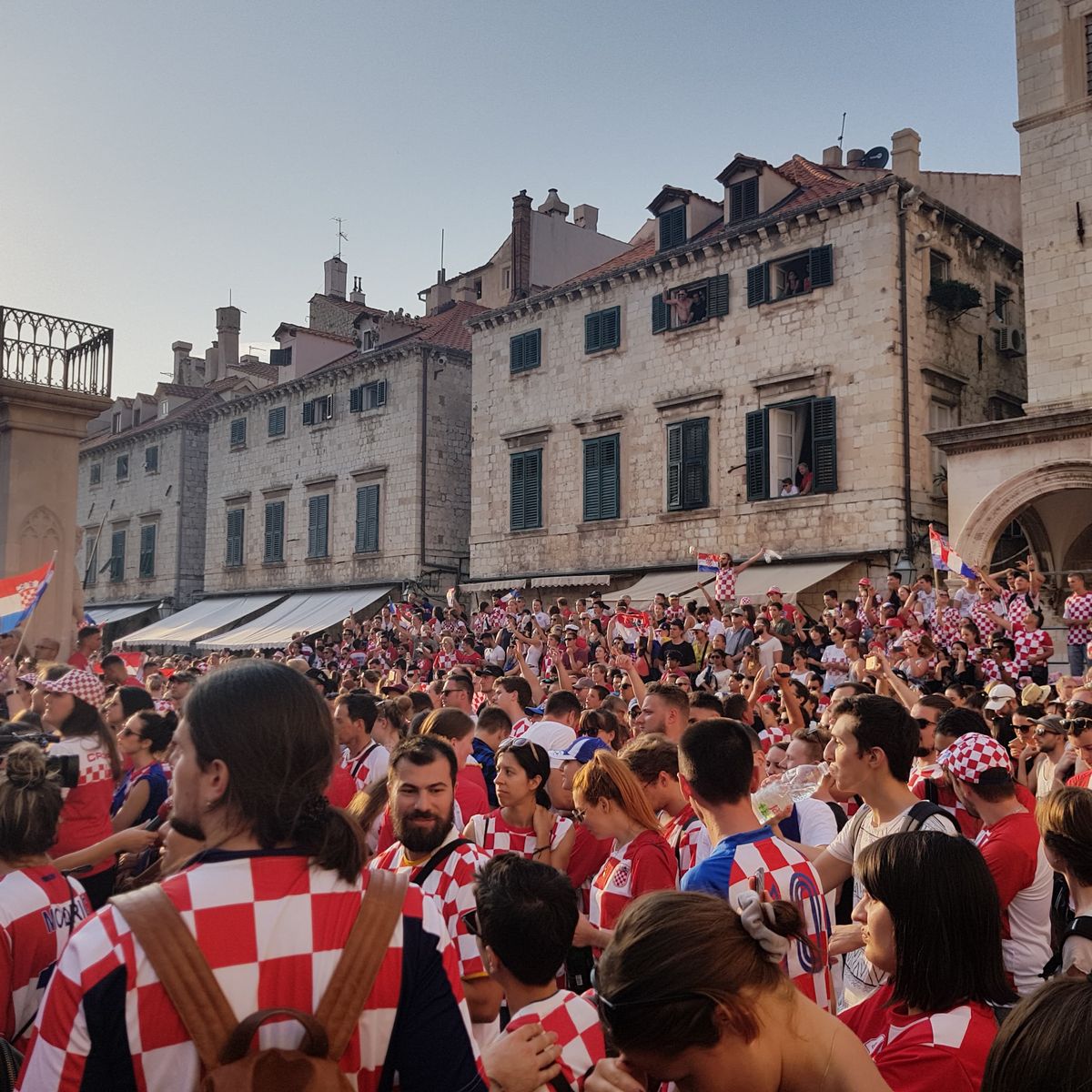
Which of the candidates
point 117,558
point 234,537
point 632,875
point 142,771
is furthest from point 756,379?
point 117,558

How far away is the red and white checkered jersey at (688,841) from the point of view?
416 centimetres

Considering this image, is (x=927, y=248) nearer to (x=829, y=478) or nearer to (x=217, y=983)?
(x=829, y=478)

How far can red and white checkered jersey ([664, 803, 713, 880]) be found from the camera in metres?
4.16

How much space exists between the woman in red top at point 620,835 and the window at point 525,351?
21354mm

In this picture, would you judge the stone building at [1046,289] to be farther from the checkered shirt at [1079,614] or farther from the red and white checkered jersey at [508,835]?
the red and white checkered jersey at [508,835]

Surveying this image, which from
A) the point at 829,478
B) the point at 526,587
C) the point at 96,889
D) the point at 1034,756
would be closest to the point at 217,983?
the point at 96,889

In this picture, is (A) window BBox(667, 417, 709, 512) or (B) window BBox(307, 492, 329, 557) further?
(B) window BBox(307, 492, 329, 557)

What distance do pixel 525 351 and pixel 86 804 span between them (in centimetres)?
2092

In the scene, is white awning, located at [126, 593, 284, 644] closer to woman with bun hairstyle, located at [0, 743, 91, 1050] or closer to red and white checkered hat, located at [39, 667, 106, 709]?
red and white checkered hat, located at [39, 667, 106, 709]

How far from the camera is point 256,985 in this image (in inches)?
69.4

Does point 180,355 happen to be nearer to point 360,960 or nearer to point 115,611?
point 115,611

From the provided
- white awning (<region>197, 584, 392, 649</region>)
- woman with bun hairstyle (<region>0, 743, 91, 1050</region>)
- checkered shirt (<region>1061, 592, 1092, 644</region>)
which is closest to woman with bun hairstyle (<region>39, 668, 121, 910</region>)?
woman with bun hairstyle (<region>0, 743, 91, 1050</region>)

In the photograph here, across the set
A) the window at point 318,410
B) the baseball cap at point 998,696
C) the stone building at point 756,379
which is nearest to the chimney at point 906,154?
the stone building at point 756,379

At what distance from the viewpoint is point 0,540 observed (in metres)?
10.8
